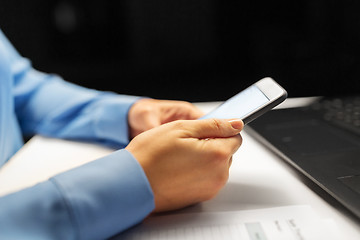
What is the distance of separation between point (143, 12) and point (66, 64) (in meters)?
0.26

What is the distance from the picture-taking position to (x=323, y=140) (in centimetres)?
41

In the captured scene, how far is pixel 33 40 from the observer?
909 mm

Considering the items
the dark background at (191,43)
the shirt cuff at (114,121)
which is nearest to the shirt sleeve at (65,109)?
the shirt cuff at (114,121)

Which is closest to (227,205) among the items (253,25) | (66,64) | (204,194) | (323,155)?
(204,194)

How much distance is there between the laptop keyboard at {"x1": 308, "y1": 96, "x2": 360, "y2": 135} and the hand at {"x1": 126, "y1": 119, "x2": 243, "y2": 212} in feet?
0.72

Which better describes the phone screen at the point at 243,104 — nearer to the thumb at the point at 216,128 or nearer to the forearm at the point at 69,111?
the thumb at the point at 216,128

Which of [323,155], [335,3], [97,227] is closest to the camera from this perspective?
[97,227]

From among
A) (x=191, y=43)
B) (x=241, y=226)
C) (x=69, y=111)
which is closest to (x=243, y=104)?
(x=241, y=226)

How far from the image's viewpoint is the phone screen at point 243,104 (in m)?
0.32

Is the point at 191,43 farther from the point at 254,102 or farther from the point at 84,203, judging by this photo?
the point at 84,203

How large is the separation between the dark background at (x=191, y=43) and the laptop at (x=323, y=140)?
27cm

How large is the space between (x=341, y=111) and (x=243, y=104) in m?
0.23

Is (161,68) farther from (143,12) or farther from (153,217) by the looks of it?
(153,217)

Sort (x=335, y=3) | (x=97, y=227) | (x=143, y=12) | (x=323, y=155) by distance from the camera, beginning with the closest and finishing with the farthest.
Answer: (x=97, y=227) → (x=323, y=155) → (x=335, y=3) → (x=143, y=12)
